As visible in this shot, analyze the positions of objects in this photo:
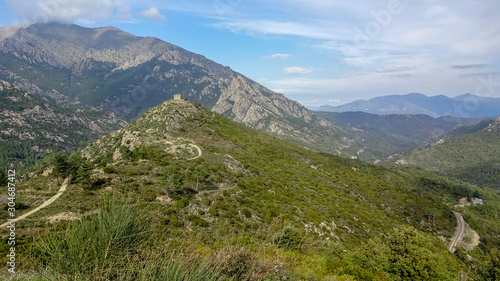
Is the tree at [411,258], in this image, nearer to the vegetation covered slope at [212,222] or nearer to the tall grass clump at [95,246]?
the vegetation covered slope at [212,222]

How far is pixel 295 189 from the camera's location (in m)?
56.5

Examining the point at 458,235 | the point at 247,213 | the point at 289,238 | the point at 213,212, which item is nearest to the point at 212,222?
the point at 213,212

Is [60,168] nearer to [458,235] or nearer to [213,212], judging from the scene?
[213,212]

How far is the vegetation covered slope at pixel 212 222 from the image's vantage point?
14.3ft

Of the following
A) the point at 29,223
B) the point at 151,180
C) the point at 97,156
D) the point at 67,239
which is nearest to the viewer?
the point at 67,239

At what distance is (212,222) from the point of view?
94.9ft

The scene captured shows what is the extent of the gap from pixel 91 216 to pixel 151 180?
111ft

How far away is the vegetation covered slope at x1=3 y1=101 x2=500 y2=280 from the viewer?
4.37 metres

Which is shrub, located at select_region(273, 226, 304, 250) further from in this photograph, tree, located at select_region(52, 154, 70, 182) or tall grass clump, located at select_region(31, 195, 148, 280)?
tree, located at select_region(52, 154, 70, 182)

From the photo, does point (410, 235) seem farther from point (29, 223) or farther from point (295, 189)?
point (29, 223)

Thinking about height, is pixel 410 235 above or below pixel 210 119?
below

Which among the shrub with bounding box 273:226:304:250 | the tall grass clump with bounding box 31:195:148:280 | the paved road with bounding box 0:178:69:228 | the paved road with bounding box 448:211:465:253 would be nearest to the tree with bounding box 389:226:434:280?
the shrub with bounding box 273:226:304:250

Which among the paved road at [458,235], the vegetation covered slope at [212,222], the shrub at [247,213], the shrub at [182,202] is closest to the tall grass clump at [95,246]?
the vegetation covered slope at [212,222]

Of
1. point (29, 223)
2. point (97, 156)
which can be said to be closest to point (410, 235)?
point (29, 223)
